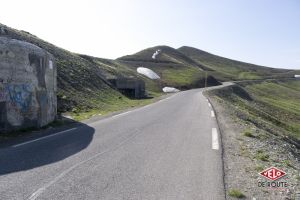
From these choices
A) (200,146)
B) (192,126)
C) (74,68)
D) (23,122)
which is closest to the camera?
(200,146)

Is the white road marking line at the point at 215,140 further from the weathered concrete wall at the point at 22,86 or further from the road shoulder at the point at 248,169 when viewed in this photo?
the weathered concrete wall at the point at 22,86

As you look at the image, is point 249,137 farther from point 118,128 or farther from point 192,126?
point 118,128

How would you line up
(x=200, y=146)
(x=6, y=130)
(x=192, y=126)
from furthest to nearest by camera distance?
(x=192, y=126)
(x=6, y=130)
(x=200, y=146)

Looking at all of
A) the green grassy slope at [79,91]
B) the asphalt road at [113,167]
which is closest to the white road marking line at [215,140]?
the asphalt road at [113,167]

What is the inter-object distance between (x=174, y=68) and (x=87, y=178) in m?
133

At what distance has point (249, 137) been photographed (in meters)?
14.5

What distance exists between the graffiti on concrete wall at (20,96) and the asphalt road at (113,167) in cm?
208

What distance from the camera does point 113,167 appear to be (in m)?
8.48

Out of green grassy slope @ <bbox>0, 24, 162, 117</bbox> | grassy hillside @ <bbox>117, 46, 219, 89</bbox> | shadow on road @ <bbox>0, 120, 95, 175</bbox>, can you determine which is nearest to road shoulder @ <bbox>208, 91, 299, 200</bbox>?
shadow on road @ <bbox>0, 120, 95, 175</bbox>

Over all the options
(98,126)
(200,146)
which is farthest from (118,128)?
(200,146)

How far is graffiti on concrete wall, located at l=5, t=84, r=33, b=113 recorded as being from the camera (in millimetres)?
13469

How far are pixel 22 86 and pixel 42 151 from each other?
16.1ft
